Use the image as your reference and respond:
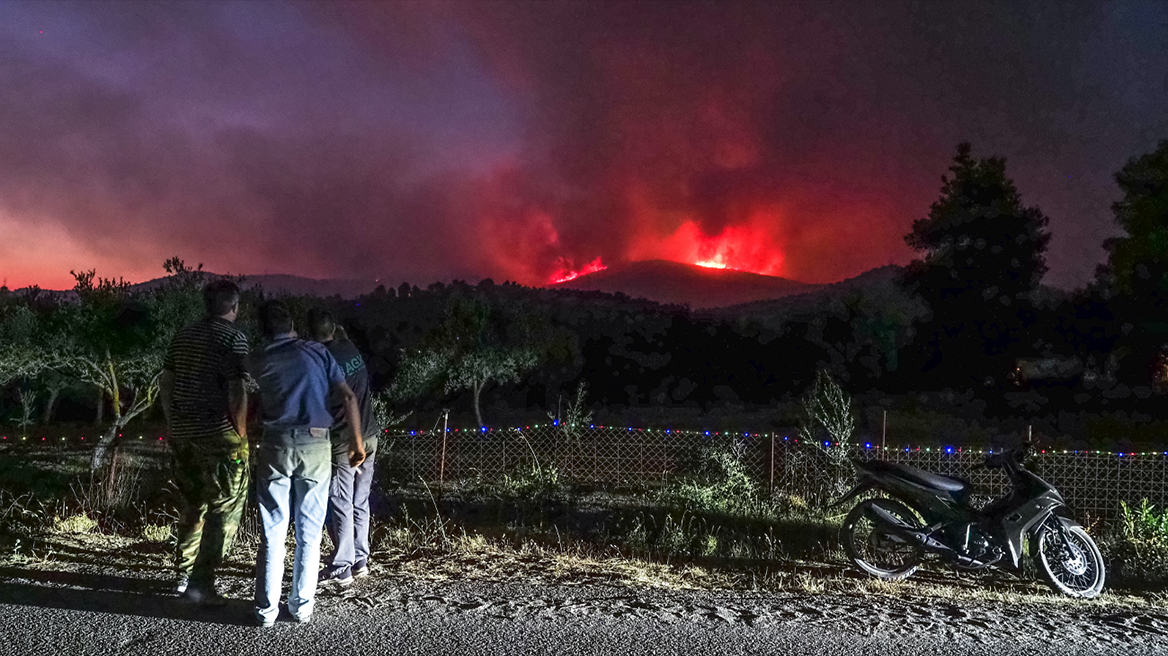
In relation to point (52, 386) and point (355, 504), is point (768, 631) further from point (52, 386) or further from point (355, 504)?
point (52, 386)

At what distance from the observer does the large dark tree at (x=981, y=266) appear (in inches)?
1118

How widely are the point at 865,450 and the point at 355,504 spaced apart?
679 centimetres

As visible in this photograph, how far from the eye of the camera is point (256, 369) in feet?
15.4

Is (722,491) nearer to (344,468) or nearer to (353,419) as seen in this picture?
(344,468)

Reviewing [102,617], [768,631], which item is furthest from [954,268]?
[102,617]

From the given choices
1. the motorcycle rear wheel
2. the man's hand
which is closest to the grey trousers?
the man's hand

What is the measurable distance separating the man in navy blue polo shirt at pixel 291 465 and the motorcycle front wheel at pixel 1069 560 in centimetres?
→ 511

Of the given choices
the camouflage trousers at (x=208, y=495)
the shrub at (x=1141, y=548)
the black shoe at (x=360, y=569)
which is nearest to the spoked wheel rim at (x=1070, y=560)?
the shrub at (x=1141, y=548)

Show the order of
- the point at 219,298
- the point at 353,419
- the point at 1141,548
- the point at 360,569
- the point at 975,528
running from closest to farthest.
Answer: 1. the point at 353,419
2. the point at 219,298
3. the point at 360,569
4. the point at 975,528
5. the point at 1141,548

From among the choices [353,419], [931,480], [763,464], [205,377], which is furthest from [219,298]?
[763,464]

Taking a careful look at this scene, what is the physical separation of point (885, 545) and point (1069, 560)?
1.26 meters

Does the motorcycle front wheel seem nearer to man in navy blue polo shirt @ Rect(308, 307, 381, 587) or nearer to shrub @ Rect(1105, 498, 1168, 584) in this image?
shrub @ Rect(1105, 498, 1168, 584)

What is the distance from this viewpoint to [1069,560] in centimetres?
607

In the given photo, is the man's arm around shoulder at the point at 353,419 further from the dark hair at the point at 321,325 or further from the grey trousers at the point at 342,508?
the dark hair at the point at 321,325
